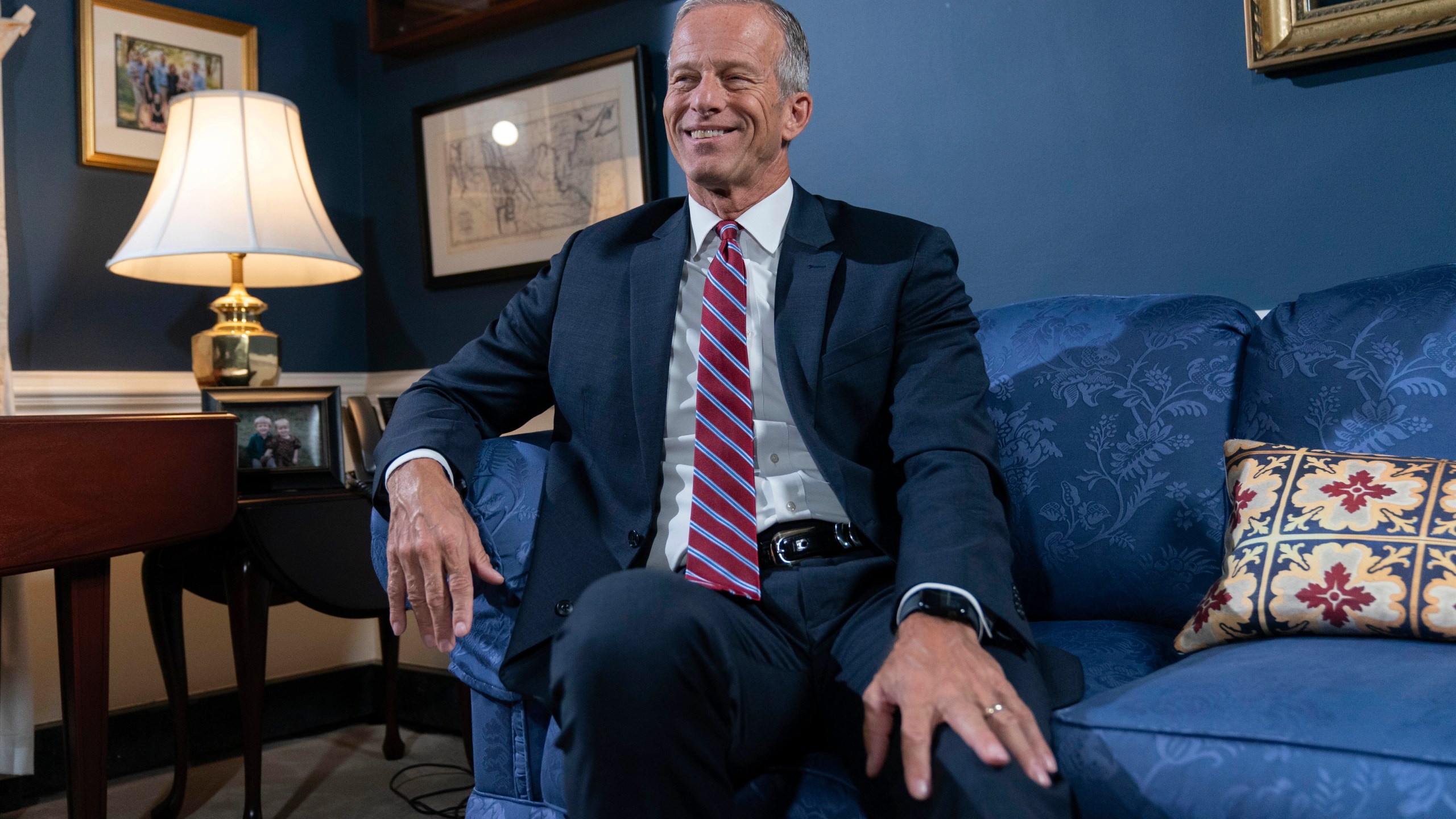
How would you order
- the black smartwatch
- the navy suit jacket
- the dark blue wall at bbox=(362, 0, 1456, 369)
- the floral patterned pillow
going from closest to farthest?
1. the black smartwatch
2. the floral patterned pillow
3. the navy suit jacket
4. the dark blue wall at bbox=(362, 0, 1456, 369)

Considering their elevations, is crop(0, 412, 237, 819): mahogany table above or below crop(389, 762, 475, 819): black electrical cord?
above

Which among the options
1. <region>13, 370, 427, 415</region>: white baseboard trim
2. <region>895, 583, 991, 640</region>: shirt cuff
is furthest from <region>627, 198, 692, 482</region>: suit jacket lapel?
<region>13, 370, 427, 415</region>: white baseboard trim

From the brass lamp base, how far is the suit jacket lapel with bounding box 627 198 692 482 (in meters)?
1.23

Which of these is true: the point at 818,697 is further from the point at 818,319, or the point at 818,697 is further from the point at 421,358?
the point at 421,358

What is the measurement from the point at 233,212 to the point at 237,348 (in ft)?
0.93

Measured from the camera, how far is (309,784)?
2.38 meters

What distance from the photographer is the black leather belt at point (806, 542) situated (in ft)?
4.06

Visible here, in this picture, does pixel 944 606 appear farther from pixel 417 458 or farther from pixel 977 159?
pixel 977 159

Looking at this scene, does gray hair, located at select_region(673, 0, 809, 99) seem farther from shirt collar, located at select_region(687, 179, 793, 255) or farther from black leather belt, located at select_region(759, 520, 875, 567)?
black leather belt, located at select_region(759, 520, 875, 567)

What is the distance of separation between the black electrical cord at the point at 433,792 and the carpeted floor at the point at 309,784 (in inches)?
0.6

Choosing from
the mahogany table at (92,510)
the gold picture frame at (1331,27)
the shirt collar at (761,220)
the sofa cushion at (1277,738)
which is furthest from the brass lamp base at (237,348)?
the gold picture frame at (1331,27)

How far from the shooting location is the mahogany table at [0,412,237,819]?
1.55m

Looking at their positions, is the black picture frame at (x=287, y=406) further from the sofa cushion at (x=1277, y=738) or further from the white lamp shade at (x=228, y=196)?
the sofa cushion at (x=1277, y=738)

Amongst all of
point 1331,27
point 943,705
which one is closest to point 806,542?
point 943,705
